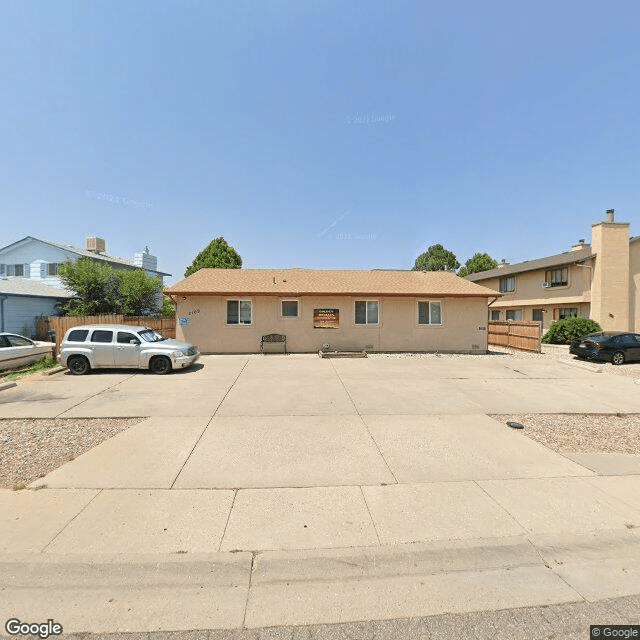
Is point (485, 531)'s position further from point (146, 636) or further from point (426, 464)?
point (146, 636)

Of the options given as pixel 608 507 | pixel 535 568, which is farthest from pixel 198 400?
pixel 608 507

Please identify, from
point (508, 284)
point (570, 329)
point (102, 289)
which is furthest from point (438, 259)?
point (102, 289)

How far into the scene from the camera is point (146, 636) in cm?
221

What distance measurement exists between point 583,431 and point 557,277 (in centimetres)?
2304

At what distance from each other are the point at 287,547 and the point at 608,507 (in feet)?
12.5

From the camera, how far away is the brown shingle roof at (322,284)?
1552 centimetres

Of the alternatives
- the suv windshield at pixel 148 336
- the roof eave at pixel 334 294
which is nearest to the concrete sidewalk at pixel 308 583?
the suv windshield at pixel 148 336

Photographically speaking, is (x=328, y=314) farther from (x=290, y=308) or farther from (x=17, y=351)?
(x=17, y=351)

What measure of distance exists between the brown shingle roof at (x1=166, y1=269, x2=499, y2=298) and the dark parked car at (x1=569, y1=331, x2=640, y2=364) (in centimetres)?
480

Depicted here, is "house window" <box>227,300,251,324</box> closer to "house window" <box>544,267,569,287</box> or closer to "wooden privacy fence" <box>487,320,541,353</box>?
"wooden privacy fence" <box>487,320,541,353</box>

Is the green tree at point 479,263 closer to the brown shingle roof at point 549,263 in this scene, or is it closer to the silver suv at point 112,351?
the brown shingle roof at point 549,263

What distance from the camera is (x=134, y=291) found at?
20531mm

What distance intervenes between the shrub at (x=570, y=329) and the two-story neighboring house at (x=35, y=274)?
30.2 metres

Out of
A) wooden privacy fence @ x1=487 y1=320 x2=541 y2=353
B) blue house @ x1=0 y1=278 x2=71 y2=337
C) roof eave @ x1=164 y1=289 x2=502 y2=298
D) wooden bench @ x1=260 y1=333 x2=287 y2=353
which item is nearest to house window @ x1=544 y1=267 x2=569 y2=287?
wooden privacy fence @ x1=487 y1=320 x2=541 y2=353
